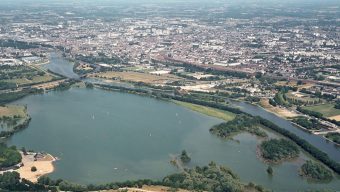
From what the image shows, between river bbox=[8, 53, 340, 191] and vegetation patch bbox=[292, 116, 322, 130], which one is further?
vegetation patch bbox=[292, 116, 322, 130]

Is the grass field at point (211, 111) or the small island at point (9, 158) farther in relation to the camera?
the grass field at point (211, 111)

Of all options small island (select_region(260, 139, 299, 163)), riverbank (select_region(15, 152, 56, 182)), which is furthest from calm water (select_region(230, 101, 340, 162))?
riverbank (select_region(15, 152, 56, 182))

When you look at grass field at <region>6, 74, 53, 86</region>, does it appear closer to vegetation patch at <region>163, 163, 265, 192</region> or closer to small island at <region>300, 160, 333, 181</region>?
vegetation patch at <region>163, 163, 265, 192</region>

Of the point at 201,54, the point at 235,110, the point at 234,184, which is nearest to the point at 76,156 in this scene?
the point at 234,184

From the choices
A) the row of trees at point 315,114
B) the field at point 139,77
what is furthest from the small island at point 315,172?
the field at point 139,77

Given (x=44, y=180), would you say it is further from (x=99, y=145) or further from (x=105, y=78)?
(x=105, y=78)

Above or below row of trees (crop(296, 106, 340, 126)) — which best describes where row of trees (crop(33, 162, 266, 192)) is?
above

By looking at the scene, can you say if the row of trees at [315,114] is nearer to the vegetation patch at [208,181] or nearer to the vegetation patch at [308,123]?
the vegetation patch at [308,123]
